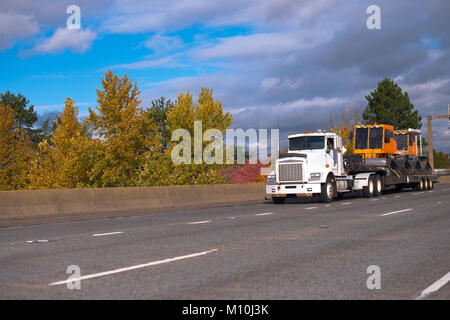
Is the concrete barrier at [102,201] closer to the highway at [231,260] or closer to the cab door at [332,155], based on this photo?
the highway at [231,260]

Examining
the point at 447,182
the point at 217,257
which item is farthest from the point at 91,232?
the point at 447,182

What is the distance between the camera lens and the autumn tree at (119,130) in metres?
41.7

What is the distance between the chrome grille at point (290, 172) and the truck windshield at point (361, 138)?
7.78 metres

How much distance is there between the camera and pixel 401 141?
3250cm

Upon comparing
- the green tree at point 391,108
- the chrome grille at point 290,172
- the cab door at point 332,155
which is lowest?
the chrome grille at point 290,172

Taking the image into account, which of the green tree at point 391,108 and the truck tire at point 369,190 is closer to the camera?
the truck tire at point 369,190

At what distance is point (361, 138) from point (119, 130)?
20312 millimetres

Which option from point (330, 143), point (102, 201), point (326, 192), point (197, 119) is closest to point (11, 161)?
point (197, 119)

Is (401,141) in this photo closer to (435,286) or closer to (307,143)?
(307,143)

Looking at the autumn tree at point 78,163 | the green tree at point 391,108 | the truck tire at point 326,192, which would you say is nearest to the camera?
the truck tire at point 326,192

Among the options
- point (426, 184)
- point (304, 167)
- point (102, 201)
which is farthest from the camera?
point (426, 184)

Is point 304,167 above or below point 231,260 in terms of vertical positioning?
above

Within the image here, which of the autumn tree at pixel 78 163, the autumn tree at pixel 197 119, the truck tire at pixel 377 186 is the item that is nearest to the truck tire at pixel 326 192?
the truck tire at pixel 377 186

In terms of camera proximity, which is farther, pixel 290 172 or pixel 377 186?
pixel 377 186
